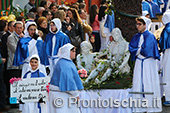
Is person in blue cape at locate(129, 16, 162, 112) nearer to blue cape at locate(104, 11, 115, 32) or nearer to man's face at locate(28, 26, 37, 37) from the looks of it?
man's face at locate(28, 26, 37, 37)

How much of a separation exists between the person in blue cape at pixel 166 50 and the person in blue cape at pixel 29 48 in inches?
111

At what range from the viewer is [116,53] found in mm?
12555

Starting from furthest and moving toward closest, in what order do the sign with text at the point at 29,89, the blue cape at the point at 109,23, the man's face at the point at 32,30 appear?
the blue cape at the point at 109,23 < the man's face at the point at 32,30 < the sign with text at the point at 29,89

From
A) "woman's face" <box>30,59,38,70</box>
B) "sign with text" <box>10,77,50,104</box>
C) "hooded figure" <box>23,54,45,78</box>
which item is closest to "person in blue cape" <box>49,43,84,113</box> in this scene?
"sign with text" <box>10,77,50,104</box>

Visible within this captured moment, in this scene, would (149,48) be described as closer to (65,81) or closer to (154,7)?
(65,81)

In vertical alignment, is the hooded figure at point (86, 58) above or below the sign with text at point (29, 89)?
above

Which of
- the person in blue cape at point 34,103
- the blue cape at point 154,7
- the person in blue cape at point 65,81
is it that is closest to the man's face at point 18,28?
the person in blue cape at point 34,103

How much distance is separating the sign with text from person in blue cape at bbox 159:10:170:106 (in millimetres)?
3926

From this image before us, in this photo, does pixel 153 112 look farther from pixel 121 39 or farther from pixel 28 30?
pixel 28 30

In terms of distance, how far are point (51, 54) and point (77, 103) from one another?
11.9 ft

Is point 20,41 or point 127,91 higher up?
point 20,41

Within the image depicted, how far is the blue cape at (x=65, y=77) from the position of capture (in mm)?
9469

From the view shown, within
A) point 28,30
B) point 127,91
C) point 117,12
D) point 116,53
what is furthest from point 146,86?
point 28,30

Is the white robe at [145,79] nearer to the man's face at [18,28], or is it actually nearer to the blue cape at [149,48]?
the blue cape at [149,48]
